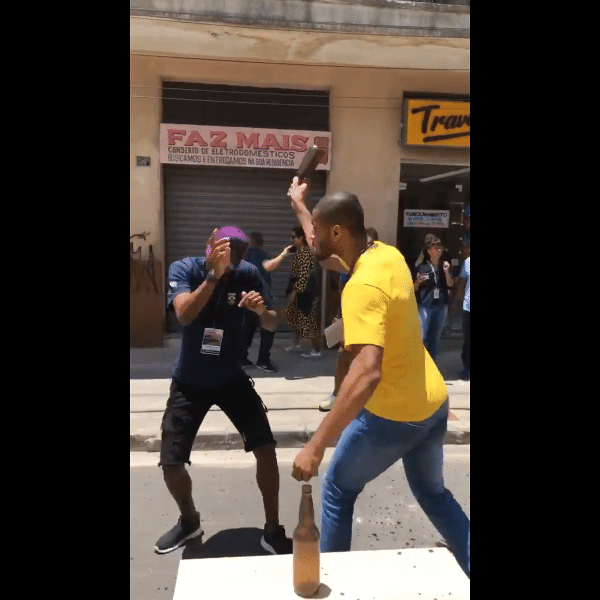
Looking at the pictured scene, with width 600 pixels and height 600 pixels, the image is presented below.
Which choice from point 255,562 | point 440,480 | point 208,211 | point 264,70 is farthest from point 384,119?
point 255,562

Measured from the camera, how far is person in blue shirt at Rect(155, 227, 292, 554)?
3303 millimetres

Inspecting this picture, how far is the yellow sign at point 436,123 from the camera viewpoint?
30.5ft

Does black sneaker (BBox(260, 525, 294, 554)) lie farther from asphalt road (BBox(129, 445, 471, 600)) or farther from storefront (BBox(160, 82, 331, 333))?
storefront (BBox(160, 82, 331, 333))

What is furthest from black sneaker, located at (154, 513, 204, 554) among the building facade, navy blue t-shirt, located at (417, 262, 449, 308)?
the building facade

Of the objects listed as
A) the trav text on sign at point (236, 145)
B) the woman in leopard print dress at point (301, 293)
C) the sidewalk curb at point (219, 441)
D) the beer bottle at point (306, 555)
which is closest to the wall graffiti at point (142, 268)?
the trav text on sign at point (236, 145)

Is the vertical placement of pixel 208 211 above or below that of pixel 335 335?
above

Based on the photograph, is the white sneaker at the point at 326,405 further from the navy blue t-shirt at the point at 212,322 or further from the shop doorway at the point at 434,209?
the shop doorway at the point at 434,209

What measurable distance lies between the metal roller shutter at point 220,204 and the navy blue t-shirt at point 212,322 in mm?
6005

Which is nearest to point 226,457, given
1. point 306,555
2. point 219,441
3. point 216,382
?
point 219,441

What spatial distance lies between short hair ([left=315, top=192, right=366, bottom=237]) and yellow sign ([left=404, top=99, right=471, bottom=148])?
290 inches
